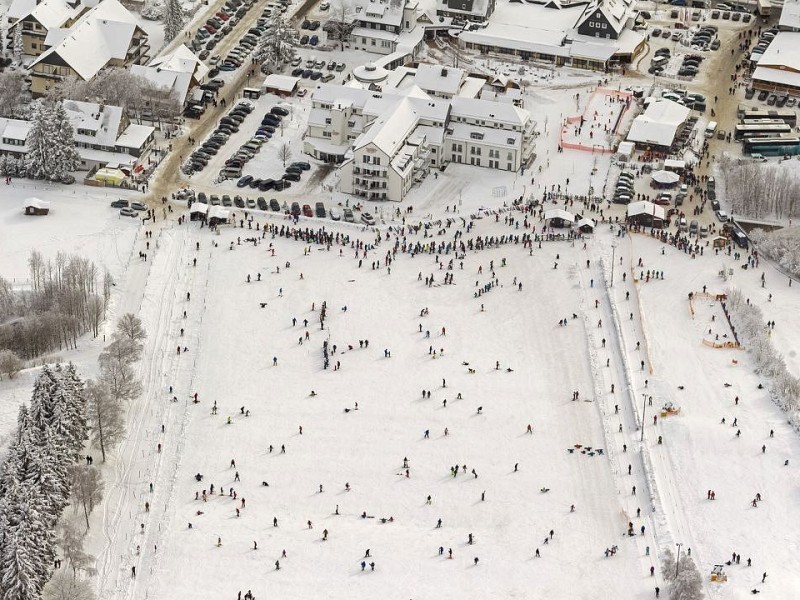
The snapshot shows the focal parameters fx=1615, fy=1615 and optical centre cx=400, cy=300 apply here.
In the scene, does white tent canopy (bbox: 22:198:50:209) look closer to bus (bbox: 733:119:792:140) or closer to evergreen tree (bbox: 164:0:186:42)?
evergreen tree (bbox: 164:0:186:42)

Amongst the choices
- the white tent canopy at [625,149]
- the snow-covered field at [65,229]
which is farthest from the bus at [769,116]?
the snow-covered field at [65,229]

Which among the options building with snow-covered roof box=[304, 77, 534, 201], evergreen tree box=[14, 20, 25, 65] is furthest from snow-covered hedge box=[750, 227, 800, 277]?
evergreen tree box=[14, 20, 25, 65]

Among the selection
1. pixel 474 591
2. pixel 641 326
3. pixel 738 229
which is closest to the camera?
pixel 474 591

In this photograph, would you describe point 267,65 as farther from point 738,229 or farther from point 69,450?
point 69,450

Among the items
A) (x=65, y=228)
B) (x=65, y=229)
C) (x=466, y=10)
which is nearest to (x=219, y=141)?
(x=65, y=228)

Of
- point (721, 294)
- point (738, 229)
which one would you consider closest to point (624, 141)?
point (738, 229)

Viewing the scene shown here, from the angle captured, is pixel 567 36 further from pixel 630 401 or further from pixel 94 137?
pixel 630 401

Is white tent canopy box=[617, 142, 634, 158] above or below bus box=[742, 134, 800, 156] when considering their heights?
below
